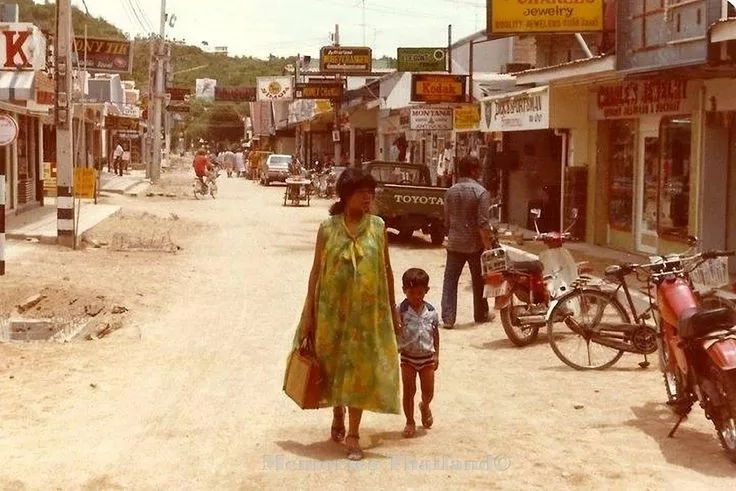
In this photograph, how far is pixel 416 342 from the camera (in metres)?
7.46

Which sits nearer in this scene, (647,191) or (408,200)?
(647,191)

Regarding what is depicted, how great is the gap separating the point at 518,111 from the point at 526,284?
1221 cm

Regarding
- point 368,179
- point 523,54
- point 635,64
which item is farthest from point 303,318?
point 523,54

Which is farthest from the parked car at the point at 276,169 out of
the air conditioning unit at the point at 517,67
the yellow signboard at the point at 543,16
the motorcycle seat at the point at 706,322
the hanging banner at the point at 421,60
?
the motorcycle seat at the point at 706,322

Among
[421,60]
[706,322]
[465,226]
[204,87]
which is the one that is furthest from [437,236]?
[204,87]

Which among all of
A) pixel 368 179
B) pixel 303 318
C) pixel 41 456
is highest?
pixel 368 179

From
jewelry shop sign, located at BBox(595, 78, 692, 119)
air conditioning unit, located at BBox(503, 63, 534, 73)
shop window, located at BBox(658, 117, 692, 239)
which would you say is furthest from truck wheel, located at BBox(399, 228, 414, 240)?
air conditioning unit, located at BBox(503, 63, 534, 73)

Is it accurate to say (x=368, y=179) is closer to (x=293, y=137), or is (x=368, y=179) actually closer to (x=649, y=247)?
(x=649, y=247)

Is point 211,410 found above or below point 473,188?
below

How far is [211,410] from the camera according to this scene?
26.8 ft

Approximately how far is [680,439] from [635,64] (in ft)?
30.8

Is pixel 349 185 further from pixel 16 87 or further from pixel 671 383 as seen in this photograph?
pixel 16 87

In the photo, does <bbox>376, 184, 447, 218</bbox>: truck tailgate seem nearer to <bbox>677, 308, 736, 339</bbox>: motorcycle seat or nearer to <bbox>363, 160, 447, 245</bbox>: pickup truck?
<bbox>363, 160, 447, 245</bbox>: pickup truck

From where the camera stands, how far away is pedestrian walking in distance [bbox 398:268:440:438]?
7.43 meters
